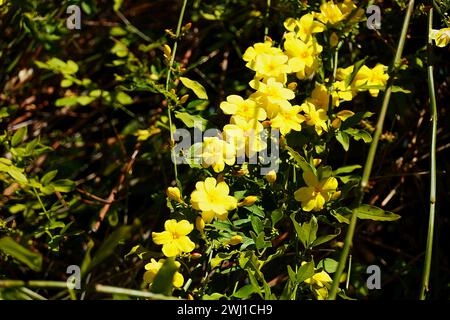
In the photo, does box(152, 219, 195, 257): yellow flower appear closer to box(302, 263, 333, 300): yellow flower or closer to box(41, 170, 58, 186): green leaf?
box(302, 263, 333, 300): yellow flower

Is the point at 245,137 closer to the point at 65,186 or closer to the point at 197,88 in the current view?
the point at 197,88

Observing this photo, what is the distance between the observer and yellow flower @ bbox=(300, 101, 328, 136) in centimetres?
123

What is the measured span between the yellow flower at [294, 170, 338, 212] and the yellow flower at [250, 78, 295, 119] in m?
0.15

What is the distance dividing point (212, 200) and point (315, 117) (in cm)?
30

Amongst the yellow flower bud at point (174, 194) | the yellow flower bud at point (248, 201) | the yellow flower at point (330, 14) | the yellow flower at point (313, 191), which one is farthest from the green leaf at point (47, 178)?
the yellow flower at point (330, 14)

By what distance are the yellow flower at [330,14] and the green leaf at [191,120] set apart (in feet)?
1.19

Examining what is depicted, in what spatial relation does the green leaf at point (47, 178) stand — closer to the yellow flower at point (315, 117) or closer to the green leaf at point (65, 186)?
the green leaf at point (65, 186)

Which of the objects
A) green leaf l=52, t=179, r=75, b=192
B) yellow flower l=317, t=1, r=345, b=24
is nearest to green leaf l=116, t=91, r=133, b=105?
green leaf l=52, t=179, r=75, b=192

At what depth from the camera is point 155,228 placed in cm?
179

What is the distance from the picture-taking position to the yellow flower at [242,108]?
3.93ft

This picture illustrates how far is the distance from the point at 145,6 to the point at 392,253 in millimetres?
1296

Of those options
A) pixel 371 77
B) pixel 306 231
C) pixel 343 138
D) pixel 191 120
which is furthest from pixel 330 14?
pixel 306 231
